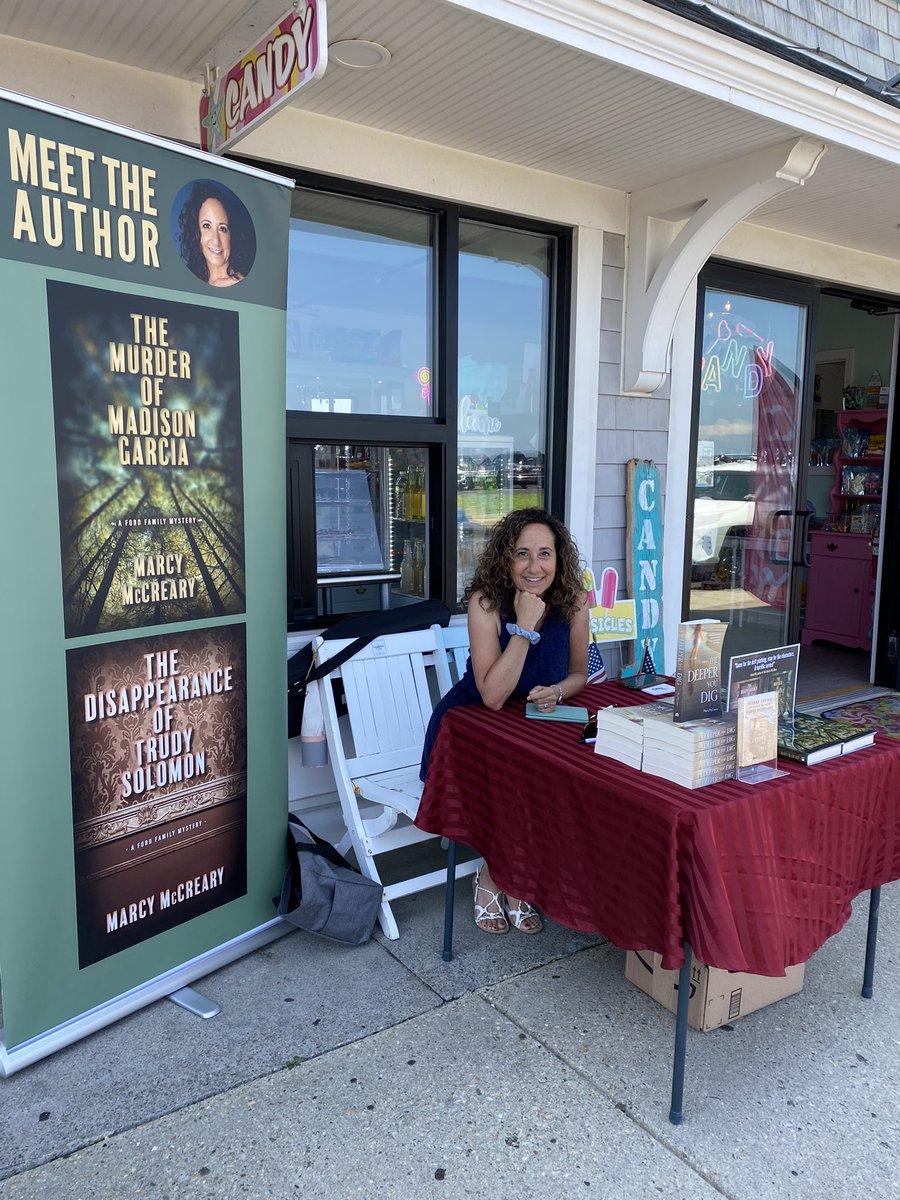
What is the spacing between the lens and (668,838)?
6.29 feet

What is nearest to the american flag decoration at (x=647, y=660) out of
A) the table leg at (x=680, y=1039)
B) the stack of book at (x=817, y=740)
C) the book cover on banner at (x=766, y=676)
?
the stack of book at (x=817, y=740)

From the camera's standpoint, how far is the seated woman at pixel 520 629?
2.77m

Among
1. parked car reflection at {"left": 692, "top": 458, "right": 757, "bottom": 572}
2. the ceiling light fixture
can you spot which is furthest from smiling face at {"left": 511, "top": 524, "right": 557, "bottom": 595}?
parked car reflection at {"left": 692, "top": 458, "right": 757, "bottom": 572}

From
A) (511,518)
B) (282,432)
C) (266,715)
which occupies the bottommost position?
(266,715)

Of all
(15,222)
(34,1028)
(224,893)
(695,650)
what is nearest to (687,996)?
(695,650)

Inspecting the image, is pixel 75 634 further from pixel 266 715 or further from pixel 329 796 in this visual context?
pixel 329 796

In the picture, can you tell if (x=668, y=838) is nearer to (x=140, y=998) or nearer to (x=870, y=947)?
(x=870, y=947)

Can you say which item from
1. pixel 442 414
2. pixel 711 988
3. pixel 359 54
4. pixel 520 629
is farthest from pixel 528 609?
pixel 359 54

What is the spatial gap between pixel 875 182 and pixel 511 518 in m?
2.41

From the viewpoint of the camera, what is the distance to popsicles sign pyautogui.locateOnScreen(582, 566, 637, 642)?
12.7 feet

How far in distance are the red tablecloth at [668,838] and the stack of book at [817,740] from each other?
0.03 m

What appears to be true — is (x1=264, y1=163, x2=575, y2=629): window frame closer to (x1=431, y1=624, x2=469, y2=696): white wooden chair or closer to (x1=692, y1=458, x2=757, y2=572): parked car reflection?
(x1=431, y1=624, x2=469, y2=696): white wooden chair

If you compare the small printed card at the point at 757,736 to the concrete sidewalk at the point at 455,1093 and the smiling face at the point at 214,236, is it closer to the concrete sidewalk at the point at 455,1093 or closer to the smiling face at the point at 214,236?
the concrete sidewalk at the point at 455,1093

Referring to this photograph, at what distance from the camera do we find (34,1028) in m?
2.25
